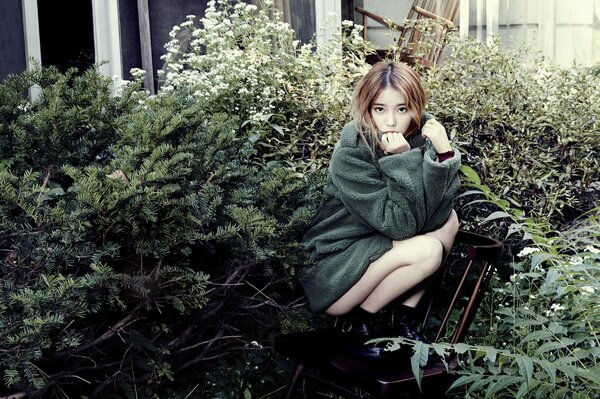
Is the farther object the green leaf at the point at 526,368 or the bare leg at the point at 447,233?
the bare leg at the point at 447,233

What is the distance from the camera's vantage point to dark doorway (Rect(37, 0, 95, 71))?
5.16 meters

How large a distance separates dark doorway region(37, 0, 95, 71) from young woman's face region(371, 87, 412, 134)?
2.31 metres

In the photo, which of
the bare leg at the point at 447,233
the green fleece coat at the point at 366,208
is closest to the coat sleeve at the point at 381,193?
the green fleece coat at the point at 366,208

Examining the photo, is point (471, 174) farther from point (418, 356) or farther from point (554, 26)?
point (554, 26)

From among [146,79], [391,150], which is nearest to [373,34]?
[146,79]

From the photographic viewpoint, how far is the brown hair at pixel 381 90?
11.7 ft

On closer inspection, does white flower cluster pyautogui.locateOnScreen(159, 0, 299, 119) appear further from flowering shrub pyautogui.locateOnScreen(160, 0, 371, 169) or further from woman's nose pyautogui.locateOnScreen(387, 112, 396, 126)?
woman's nose pyautogui.locateOnScreen(387, 112, 396, 126)

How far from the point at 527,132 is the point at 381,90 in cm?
129

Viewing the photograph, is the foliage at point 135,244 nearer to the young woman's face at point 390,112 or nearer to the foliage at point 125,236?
the foliage at point 125,236

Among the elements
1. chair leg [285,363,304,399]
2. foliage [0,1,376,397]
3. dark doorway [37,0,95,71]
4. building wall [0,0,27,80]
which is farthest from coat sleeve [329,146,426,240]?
dark doorway [37,0,95,71]

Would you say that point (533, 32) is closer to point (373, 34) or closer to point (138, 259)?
point (373, 34)

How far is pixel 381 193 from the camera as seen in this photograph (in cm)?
350

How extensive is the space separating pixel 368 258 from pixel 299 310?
0.34m

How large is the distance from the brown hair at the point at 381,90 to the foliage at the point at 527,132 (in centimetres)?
83
